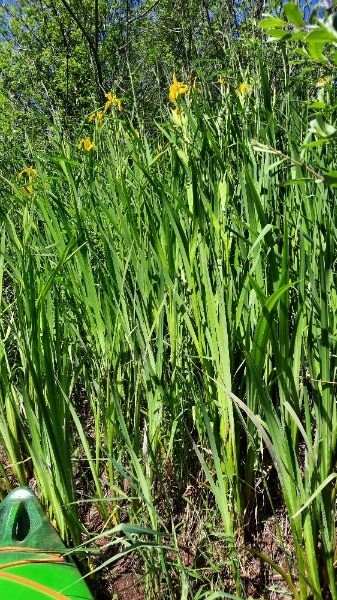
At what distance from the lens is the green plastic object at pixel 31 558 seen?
1.02 m

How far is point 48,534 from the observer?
1.14 meters

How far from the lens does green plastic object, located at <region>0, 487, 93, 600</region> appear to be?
1020 mm

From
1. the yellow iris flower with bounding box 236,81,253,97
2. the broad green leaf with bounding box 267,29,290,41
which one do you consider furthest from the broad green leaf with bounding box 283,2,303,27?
the yellow iris flower with bounding box 236,81,253,97

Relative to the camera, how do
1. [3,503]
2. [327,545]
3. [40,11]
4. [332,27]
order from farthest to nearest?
[40,11] → [3,503] → [327,545] → [332,27]

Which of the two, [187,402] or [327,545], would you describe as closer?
[327,545]

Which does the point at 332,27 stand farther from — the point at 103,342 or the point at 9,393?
the point at 9,393

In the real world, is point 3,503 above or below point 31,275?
below

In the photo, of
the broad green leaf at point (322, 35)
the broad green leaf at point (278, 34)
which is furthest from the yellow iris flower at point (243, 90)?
the broad green leaf at point (322, 35)

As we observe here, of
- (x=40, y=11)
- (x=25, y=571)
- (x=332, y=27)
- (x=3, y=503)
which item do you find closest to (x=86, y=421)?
(x=3, y=503)

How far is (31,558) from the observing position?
1.11 meters

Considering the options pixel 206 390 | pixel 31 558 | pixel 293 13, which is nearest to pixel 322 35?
pixel 293 13

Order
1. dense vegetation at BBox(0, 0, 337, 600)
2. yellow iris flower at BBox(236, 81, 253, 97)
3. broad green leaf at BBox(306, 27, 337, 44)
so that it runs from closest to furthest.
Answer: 1. broad green leaf at BBox(306, 27, 337, 44)
2. dense vegetation at BBox(0, 0, 337, 600)
3. yellow iris flower at BBox(236, 81, 253, 97)

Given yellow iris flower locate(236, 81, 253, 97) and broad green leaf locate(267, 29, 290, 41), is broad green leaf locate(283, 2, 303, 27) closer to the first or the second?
broad green leaf locate(267, 29, 290, 41)

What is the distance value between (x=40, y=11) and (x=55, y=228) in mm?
8907
